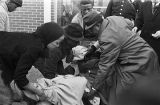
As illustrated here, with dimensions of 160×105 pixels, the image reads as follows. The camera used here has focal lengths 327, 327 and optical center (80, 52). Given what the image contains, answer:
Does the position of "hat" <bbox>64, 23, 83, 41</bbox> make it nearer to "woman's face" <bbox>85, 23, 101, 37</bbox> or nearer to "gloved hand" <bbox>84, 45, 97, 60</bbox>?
"woman's face" <bbox>85, 23, 101, 37</bbox>

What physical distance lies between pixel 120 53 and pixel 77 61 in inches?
27.1

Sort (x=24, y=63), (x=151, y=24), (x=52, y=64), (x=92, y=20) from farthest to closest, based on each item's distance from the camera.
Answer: (x=151, y=24), (x=52, y=64), (x=92, y=20), (x=24, y=63)

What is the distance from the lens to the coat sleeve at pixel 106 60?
3.44m

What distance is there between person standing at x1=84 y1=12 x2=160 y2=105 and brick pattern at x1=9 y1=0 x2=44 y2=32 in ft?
13.6

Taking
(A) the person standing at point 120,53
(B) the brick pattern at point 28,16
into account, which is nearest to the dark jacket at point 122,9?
(A) the person standing at point 120,53

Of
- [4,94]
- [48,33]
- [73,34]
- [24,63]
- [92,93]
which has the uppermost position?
[48,33]

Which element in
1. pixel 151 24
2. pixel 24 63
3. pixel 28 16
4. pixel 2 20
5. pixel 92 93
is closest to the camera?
pixel 24 63

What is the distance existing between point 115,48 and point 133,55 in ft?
0.80

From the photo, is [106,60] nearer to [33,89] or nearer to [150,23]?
[33,89]

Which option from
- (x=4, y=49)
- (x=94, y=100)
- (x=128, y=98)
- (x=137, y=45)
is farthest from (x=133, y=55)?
(x=128, y=98)

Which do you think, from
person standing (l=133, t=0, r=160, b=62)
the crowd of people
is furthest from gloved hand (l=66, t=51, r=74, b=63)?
person standing (l=133, t=0, r=160, b=62)

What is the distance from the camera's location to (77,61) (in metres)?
4.05

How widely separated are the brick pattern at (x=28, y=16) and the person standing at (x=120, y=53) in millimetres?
4132

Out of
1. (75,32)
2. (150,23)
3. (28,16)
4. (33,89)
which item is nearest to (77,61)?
(75,32)
